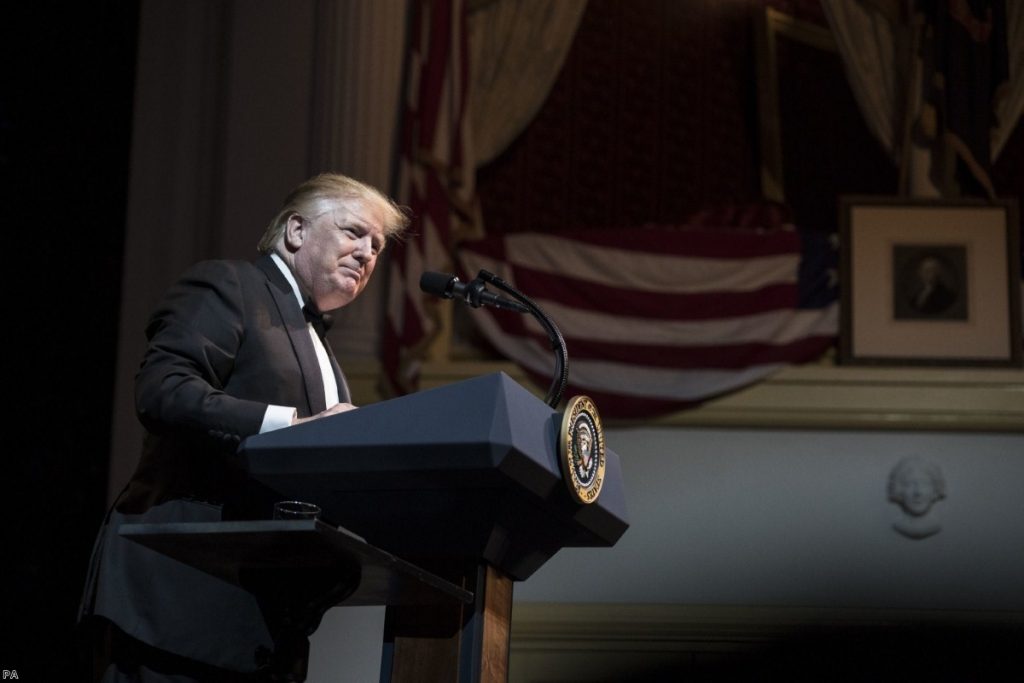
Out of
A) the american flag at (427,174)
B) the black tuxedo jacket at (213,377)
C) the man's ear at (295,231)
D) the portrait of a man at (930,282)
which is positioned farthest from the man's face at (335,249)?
the portrait of a man at (930,282)

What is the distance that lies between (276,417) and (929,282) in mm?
3652

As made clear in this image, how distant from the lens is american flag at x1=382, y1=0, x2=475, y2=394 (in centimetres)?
518

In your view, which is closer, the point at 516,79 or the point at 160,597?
the point at 160,597

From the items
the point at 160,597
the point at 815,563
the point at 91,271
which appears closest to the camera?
the point at 160,597

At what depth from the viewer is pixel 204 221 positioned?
5.68 meters

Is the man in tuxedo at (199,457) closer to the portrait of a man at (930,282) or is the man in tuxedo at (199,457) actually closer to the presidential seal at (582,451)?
the presidential seal at (582,451)

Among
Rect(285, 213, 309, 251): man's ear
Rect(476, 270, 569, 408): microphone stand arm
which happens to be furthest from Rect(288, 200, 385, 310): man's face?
Rect(476, 270, 569, 408): microphone stand arm

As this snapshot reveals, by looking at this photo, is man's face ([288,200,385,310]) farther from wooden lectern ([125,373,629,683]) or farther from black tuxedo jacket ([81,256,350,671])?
wooden lectern ([125,373,629,683])

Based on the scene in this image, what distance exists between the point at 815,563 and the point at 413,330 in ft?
5.43

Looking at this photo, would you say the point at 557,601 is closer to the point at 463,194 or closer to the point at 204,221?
the point at 463,194

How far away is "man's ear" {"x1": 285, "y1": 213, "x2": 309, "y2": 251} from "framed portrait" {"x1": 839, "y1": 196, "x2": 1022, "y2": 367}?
120 inches

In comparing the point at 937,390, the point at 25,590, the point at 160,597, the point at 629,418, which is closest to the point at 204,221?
the point at 25,590

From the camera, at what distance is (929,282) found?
5191mm

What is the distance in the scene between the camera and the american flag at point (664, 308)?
512cm
